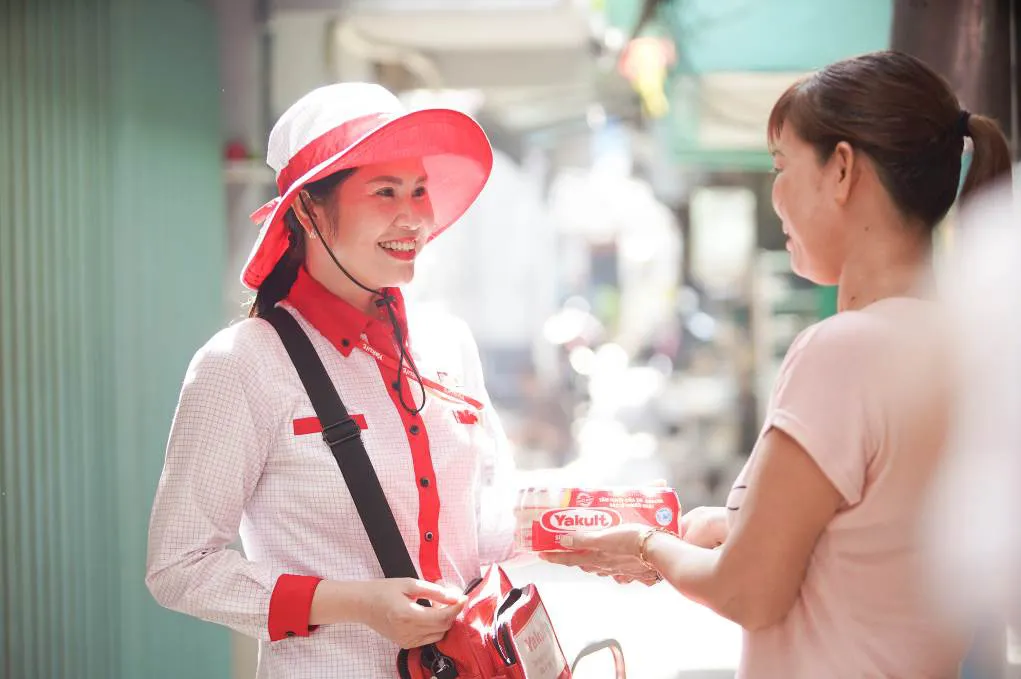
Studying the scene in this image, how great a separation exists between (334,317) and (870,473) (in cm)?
98

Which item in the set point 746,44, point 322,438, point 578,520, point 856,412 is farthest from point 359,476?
point 746,44

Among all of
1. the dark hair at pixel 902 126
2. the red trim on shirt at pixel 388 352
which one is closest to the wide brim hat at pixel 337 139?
the red trim on shirt at pixel 388 352

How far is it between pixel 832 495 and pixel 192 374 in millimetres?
1055

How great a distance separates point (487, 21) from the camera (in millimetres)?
3551

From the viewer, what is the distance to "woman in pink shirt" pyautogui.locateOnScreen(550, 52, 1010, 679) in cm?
125

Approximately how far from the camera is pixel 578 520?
171cm

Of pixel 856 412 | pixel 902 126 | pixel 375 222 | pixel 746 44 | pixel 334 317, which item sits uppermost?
pixel 746 44

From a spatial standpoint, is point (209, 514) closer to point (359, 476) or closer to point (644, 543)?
point (359, 476)

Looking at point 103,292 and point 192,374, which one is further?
point 103,292

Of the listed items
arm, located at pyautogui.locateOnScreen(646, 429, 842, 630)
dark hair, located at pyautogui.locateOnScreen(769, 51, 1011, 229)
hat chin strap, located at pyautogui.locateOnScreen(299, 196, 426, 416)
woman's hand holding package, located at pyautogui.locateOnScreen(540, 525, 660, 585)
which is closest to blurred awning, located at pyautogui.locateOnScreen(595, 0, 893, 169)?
dark hair, located at pyautogui.locateOnScreen(769, 51, 1011, 229)

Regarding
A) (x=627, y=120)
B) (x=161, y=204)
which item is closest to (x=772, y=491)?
(x=161, y=204)

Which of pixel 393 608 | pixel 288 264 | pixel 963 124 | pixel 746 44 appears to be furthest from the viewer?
pixel 746 44

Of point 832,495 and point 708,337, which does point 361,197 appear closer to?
point 832,495

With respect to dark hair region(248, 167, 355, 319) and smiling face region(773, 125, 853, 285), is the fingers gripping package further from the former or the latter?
dark hair region(248, 167, 355, 319)
